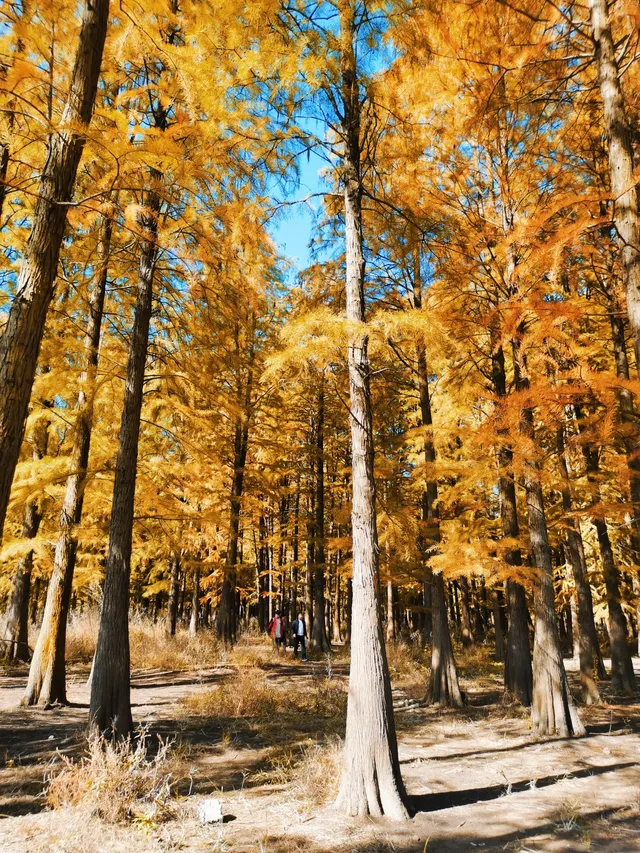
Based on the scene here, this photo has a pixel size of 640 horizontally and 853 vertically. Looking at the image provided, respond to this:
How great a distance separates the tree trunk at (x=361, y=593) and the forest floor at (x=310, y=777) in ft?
1.04

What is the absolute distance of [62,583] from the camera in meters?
8.80

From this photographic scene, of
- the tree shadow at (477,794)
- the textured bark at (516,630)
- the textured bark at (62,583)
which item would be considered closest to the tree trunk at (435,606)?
the textured bark at (516,630)

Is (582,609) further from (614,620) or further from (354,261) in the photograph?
(354,261)

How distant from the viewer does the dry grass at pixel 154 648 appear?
525 inches

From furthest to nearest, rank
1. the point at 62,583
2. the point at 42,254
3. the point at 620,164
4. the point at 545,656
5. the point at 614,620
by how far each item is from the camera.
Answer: the point at 614,620 < the point at 62,583 < the point at 545,656 < the point at 620,164 < the point at 42,254

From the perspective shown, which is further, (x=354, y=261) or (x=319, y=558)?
(x=319, y=558)

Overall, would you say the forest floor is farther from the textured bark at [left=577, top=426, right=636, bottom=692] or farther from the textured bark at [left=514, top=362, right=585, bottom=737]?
the textured bark at [left=577, top=426, right=636, bottom=692]

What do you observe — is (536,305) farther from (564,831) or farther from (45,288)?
(564,831)

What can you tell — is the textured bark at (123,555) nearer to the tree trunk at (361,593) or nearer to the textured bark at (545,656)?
the tree trunk at (361,593)

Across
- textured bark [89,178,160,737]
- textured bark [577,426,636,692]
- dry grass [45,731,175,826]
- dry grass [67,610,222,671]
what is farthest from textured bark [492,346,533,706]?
dry grass [45,731,175,826]

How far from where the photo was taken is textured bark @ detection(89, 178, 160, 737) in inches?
261

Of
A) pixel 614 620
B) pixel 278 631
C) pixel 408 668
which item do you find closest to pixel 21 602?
pixel 278 631

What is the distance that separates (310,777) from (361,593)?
2.01 m

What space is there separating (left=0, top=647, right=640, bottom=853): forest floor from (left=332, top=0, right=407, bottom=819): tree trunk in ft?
1.04
